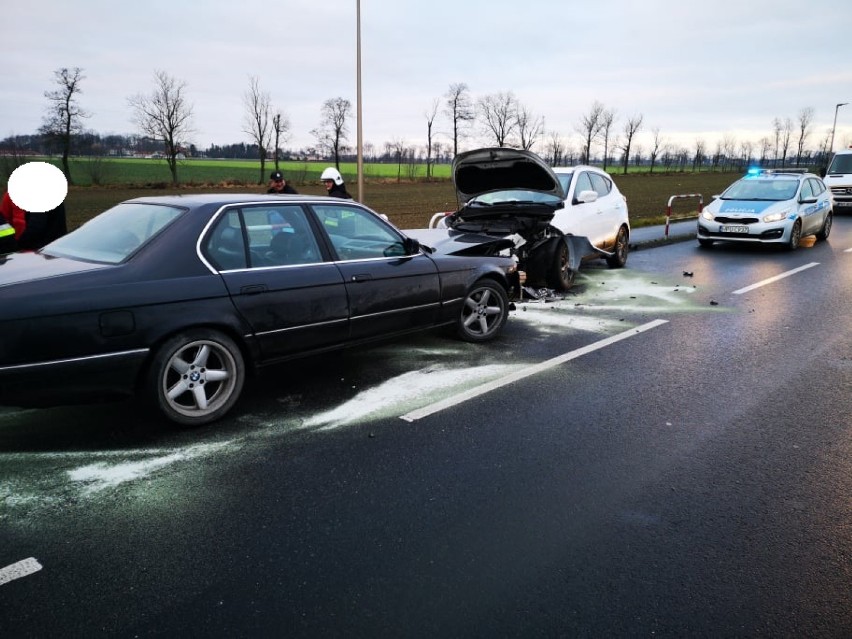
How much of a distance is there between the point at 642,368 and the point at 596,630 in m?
3.68

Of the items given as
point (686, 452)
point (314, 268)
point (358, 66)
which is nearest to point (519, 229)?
point (314, 268)

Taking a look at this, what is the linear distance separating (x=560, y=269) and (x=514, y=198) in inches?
50.6

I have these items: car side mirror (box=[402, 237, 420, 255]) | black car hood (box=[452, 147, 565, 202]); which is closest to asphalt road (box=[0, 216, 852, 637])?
car side mirror (box=[402, 237, 420, 255])

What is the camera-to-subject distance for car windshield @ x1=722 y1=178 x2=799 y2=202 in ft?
47.1

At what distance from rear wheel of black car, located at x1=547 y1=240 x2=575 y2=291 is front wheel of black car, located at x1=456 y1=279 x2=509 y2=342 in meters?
2.70

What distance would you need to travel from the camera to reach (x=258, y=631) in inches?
96.0

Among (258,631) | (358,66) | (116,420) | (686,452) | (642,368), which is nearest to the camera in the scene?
(258,631)

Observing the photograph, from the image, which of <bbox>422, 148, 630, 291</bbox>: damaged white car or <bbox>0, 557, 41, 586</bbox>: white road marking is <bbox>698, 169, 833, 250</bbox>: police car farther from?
<bbox>0, 557, 41, 586</bbox>: white road marking

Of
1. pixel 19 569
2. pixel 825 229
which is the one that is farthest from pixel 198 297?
pixel 825 229

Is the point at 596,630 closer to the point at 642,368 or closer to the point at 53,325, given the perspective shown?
the point at 53,325

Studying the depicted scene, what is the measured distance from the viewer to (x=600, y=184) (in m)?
11.4

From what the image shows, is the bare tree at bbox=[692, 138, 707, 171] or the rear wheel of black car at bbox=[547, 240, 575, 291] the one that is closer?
the rear wheel of black car at bbox=[547, 240, 575, 291]

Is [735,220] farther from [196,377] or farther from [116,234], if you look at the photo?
[116,234]

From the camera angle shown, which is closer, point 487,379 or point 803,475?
point 803,475
